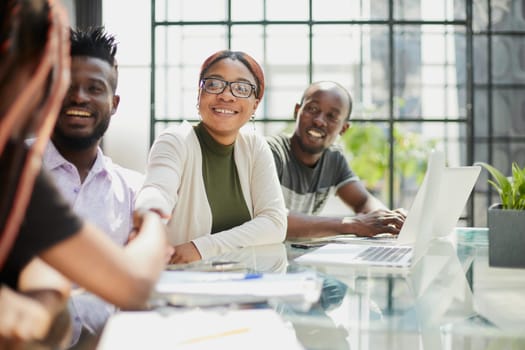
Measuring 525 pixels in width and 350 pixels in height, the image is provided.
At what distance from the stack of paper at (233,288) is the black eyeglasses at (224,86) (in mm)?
982

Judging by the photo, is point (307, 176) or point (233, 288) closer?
point (233, 288)

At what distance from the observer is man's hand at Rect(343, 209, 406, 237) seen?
2.15 meters

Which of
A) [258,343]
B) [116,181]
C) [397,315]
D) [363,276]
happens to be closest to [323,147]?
[116,181]

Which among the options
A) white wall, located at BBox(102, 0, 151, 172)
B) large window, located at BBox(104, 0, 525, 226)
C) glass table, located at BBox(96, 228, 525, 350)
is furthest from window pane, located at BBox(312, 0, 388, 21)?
glass table, located at BBox(96, 228, 525, 350)

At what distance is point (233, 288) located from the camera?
3.28 ft

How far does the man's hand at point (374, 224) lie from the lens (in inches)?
84.6

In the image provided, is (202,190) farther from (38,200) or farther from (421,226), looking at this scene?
(38,200)

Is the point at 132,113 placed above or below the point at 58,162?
above

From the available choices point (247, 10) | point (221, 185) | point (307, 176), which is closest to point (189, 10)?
point (247, 10)

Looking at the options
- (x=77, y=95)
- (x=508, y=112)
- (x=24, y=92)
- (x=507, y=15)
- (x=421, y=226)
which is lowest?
(x=421, y=226)

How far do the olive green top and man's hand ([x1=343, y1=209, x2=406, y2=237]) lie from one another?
1.30 ft

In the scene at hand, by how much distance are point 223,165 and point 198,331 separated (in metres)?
1.25

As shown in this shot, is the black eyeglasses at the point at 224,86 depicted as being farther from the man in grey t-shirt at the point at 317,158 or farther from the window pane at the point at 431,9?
the window pane at the point at 431,9

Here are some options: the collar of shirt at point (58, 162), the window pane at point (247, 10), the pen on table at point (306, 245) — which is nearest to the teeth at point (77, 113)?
the collar of shirt at point (58, 162)
